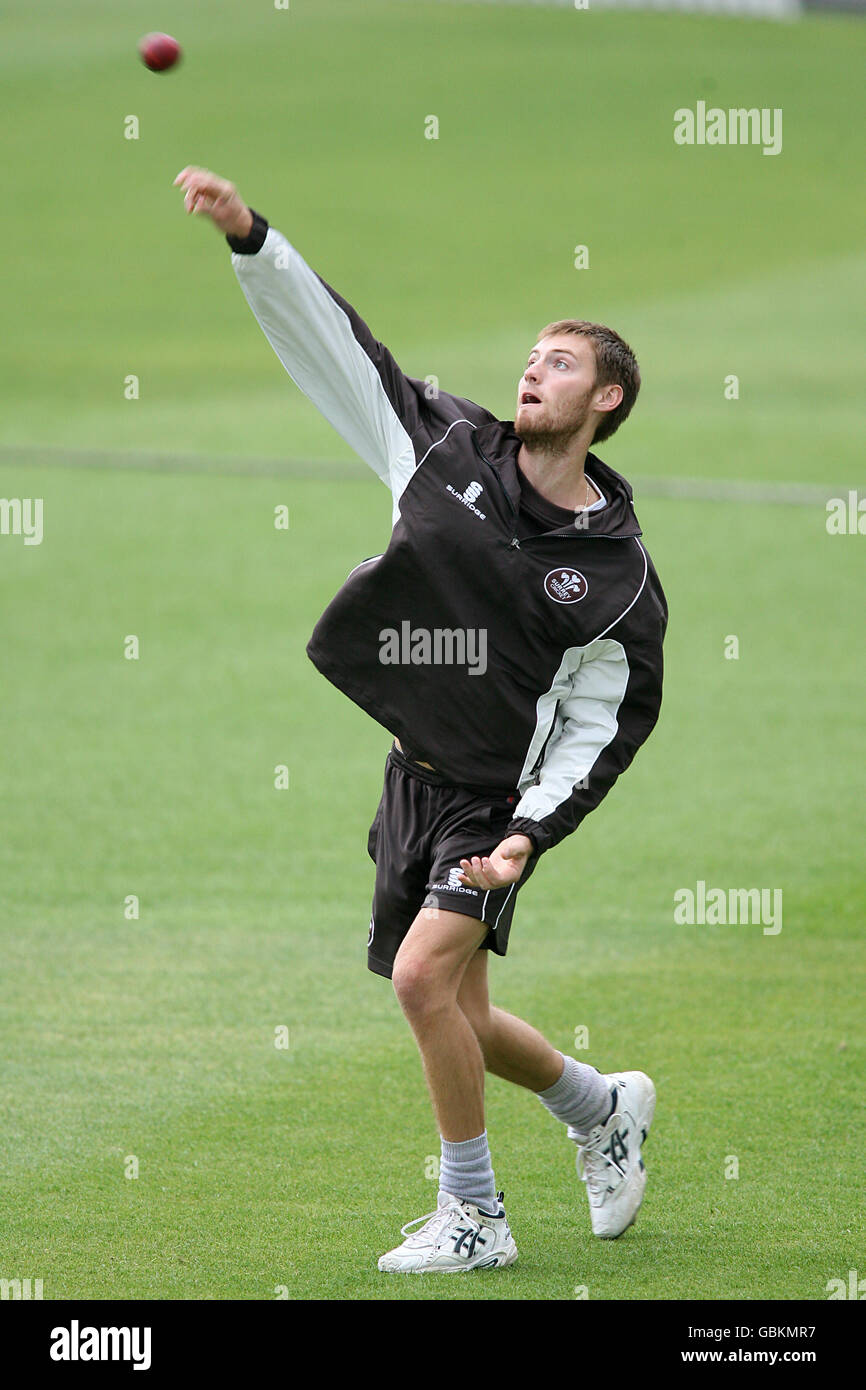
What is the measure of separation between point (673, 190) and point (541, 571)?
25.6 m

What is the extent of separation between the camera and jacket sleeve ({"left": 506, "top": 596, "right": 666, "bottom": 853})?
15.1ft

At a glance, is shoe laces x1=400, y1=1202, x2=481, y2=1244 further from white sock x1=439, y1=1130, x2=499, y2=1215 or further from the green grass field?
the green grass field

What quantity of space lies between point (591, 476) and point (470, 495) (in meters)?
0.46

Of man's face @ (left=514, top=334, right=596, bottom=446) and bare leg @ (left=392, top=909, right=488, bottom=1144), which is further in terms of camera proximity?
man's face @ (left=514, top=334, right=596, bottom=446)

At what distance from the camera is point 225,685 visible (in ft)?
35.6

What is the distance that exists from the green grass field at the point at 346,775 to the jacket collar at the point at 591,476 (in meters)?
1.89

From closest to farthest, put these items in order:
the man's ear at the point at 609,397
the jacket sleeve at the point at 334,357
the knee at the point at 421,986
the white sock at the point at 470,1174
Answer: the jacket sleeve at the point at 334,357
the knee at the point at 421,986
the white sock at the point at 470,1174
the man's ear at the point at 609,397

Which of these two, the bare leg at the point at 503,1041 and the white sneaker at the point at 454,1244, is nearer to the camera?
the white sneaker at the point at 454,1244

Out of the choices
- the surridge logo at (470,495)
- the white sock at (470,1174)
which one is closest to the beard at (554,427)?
the surridge logo at (470,495)

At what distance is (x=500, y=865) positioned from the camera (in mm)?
4363

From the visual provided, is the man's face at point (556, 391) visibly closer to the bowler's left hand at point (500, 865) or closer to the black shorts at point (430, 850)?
the black shorts at point (430, 850)

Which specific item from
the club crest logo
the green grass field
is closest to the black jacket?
the club crest logo

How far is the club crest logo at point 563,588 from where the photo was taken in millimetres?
4551

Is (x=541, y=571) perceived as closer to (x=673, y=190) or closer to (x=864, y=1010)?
(x=864, y=1010)
